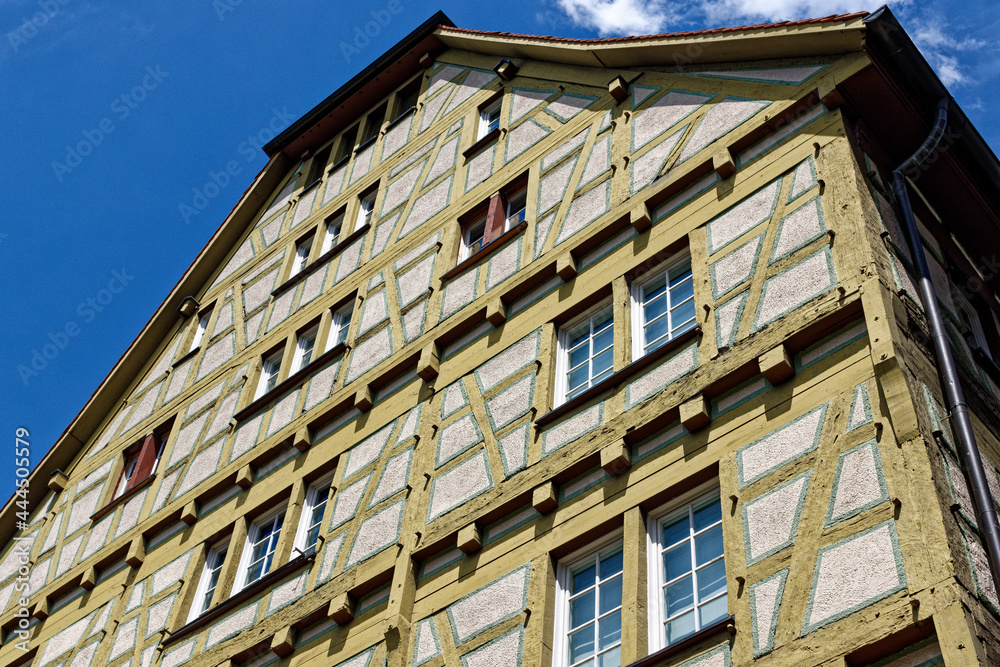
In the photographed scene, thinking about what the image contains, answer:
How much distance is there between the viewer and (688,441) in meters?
9.50

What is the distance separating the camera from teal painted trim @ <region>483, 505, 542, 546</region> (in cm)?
1016

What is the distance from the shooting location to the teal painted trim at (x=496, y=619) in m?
9.45

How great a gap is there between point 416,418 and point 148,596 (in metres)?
4.04

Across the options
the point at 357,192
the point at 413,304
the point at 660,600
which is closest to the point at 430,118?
the point at 357,192

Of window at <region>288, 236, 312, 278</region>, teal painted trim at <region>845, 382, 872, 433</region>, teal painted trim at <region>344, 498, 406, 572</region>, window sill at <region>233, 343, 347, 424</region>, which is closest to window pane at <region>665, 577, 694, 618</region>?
teal painted trim at <region>845, 382, 872, 433</region>

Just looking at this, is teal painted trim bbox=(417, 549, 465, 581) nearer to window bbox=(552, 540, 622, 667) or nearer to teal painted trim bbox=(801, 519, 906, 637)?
window bbox=(552, 540, 622, 667)

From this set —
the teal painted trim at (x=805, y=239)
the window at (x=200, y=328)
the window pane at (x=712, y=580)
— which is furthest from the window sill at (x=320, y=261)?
the window pane at (x=712, y=580)

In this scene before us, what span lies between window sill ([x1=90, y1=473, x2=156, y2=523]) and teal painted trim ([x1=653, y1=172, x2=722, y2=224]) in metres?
7.81

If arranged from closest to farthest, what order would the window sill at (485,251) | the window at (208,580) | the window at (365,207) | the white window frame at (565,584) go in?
1. the white window frame at (565,584)
2. the window at (208,580)
3. the window sill at (485,251)
4. the window at (365,207)

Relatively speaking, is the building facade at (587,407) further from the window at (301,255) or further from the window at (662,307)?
the window at (301,255)

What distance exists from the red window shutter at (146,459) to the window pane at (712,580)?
10130 millimetres

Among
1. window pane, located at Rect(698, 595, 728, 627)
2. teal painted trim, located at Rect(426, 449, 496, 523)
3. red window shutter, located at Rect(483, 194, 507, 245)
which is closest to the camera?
window pane, located at Rect(698, 595, 728, 627)

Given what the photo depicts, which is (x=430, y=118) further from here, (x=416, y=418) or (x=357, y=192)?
(x=416, y=418)

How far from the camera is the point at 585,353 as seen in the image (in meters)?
11.5
